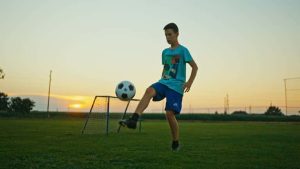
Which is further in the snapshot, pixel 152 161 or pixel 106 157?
pixel 106 157

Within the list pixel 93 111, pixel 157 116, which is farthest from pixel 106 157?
pixel 157 116

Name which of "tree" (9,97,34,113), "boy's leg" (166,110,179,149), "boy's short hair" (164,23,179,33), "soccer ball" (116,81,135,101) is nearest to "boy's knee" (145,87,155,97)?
"boy's leg" (166,110,179,149)

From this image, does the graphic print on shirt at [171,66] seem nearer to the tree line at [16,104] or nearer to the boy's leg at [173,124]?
the boy's leg at [173,124]

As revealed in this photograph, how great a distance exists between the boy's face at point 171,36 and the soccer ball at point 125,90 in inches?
268

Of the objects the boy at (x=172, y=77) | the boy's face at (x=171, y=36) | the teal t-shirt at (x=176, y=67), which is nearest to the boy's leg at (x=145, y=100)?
the boy at (x=172, y=77)

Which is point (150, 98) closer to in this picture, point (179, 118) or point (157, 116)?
point (179, 118)

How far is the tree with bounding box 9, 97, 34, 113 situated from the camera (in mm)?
77688

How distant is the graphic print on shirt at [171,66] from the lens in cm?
547

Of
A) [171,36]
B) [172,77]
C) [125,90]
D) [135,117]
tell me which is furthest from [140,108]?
[125,90]

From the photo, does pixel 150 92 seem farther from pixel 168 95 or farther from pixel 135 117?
pixel 135 117

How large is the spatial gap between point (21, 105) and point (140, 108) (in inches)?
3099

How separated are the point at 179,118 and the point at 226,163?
49.1m

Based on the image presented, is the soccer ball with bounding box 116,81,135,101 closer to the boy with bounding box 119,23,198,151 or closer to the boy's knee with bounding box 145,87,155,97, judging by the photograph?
the boy with bounding box 119,23,198,151

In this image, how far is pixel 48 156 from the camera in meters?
5.63
